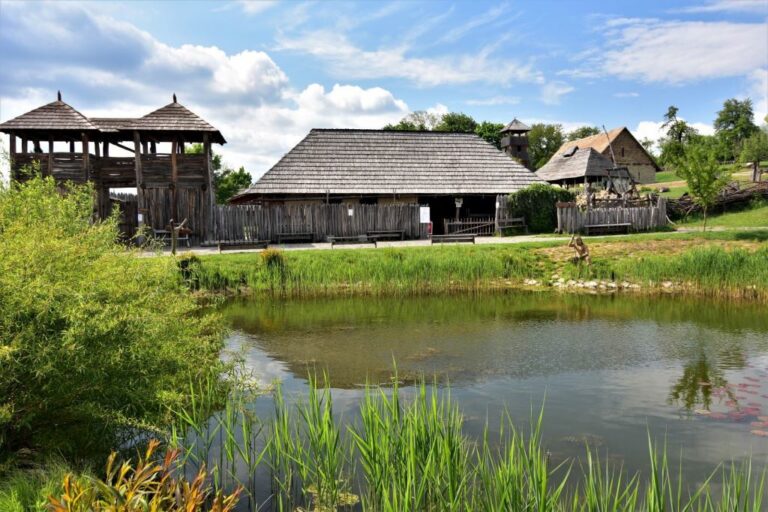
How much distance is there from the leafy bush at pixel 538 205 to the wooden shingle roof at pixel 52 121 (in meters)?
21.4

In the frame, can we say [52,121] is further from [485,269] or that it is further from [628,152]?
[628,152]

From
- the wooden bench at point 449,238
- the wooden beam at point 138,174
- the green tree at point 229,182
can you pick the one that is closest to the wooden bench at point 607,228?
the wooden bench at point 449,238

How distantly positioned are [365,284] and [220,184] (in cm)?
5292

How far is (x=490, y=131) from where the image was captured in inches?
2916

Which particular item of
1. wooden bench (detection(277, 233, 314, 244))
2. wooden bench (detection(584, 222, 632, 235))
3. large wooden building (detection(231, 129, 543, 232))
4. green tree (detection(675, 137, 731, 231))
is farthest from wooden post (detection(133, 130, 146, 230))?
green tree (detection(675, 137, 731, 231))

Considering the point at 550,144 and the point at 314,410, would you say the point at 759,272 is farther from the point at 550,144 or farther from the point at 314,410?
the point at 550,144

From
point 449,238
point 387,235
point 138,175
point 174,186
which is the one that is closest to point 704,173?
point 449,238

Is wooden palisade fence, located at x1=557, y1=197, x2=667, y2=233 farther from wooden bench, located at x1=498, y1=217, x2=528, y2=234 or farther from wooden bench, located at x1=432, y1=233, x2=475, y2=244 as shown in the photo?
wooden bench, located at x1=432, y1=233, x2=475, y2=244

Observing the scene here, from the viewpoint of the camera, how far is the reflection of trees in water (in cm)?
765

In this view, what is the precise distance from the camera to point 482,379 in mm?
8695

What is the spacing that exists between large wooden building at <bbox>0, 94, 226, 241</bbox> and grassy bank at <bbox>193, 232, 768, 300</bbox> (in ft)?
25.6

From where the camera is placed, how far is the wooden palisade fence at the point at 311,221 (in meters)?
26.1

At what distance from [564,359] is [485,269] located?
8943mm

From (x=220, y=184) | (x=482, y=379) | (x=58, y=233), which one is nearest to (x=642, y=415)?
(x=482, y=379)
